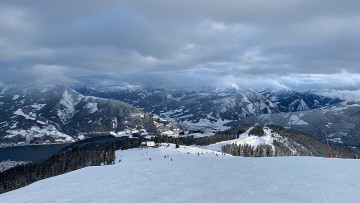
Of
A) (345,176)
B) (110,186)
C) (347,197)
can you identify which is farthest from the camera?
(110,186)

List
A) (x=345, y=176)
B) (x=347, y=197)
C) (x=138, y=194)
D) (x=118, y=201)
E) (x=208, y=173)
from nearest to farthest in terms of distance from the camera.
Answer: (x=347, y=197), (x=118, y=201), (x=138, y=194), (x=345, y=176), (x=208, y=173)

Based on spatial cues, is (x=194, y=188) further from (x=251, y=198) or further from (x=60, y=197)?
(x=60, y=197)

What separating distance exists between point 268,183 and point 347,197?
10.4 metres

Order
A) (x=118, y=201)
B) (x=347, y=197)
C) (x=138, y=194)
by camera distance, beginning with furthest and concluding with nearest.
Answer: (x=138, y=194) → (x=118, y=201) → (x=347, y=197)

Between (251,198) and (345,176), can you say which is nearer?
(251,198)

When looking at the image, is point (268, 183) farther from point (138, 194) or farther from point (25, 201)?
point (25, 201)

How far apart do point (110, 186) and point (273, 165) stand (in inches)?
1057

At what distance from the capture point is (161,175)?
57.6 metres

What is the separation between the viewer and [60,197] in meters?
44.6

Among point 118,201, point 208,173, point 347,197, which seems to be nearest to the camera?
point 347,197

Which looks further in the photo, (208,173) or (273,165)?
(273,165)

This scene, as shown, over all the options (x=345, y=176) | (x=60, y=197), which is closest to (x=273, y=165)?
(x=345, y=176)

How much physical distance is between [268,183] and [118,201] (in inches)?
668

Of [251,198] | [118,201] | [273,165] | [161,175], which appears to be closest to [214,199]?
[251,198]
